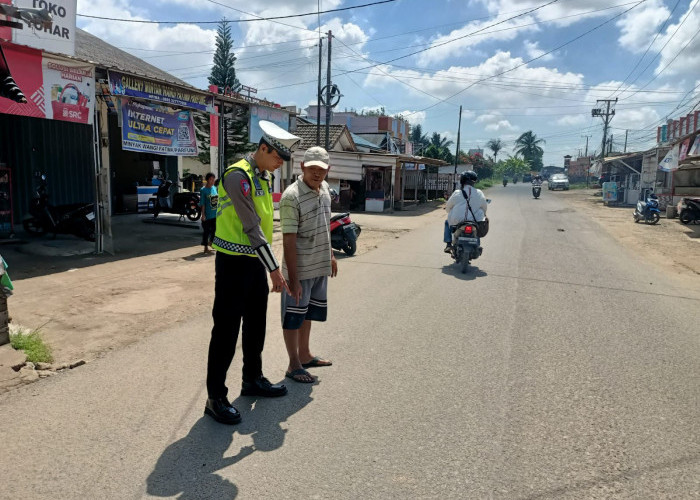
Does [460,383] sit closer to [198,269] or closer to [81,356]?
[81,356]

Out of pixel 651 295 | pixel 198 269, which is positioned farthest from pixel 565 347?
pixel 198 269

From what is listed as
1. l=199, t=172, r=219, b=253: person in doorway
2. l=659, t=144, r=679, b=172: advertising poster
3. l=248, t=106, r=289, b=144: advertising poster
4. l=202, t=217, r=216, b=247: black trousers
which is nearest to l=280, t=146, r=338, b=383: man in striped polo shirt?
l=199, t=172, r=219, b=253: person in doorway

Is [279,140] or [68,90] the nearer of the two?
[279,140]

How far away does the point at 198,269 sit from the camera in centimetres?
866

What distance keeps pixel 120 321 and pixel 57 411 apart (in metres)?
2.29

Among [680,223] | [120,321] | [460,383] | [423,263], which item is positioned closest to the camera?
[460,383]

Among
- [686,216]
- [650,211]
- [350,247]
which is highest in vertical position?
[650,211]

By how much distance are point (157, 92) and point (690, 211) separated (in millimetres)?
19052

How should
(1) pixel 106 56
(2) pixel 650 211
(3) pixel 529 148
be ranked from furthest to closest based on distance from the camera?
(3) pixel 529 148 → (2) pixel 650 211 → (1) pixel 106 56

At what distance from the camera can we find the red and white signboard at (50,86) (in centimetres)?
770

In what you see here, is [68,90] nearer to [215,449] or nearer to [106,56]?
[106,56]

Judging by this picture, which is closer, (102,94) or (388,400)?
(388,400)

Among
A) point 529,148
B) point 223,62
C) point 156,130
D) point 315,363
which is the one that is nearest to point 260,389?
point 315,363

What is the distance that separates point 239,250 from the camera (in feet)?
10.6
